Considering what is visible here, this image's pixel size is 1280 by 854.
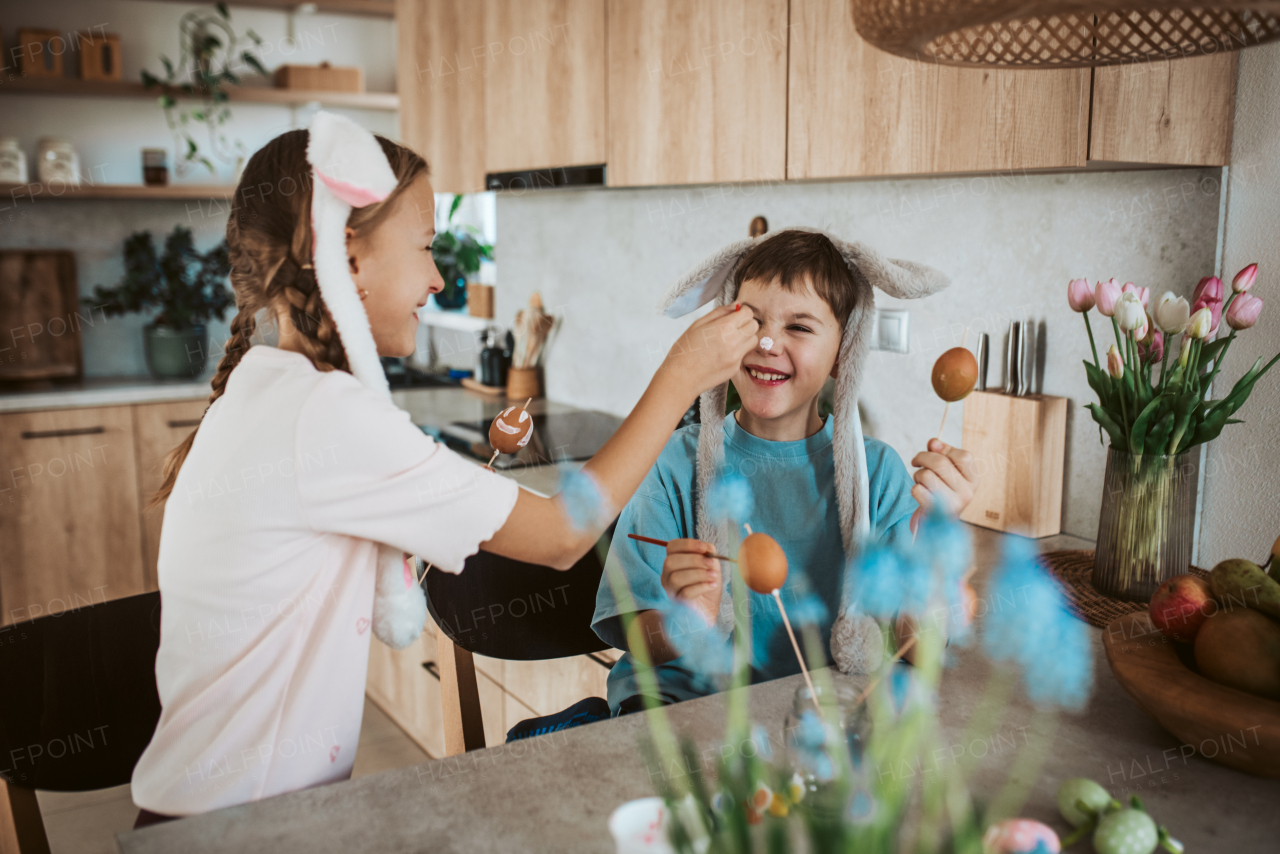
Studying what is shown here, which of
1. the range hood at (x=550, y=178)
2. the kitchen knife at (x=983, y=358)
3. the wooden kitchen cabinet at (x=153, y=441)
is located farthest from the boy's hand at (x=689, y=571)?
the wooden kitchen cabinet at (x=153, y=441)

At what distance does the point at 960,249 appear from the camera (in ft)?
6.27

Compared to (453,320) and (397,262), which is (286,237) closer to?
(397,262)

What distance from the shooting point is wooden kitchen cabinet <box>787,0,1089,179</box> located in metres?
1.36

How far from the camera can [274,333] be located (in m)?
1.23

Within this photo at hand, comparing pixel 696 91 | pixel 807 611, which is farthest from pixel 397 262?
pixel 696 91

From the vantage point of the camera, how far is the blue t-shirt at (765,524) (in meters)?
1.42

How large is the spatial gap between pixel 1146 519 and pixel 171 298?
350 cm

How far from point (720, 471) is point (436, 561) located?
1.88ft

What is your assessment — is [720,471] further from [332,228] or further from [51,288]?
[51,288]

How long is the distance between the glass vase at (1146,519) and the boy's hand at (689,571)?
0.65m

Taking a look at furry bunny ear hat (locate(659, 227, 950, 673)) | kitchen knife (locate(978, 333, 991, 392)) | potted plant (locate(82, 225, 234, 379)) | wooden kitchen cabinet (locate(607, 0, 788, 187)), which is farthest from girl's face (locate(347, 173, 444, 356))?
potted plant (locate(82, 225, 234, 379))

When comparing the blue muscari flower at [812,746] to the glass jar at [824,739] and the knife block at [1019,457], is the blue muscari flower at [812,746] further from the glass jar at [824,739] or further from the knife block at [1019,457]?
the knife block at [1019,457]

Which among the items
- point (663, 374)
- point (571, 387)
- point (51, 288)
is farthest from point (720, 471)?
point (51, 288)

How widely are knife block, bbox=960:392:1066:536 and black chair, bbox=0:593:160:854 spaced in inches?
55.9
